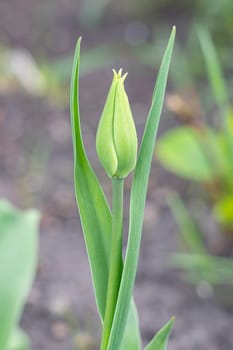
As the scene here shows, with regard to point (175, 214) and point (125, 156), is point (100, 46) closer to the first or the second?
point (175, 214)

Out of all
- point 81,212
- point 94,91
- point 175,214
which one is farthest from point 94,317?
point 94,91

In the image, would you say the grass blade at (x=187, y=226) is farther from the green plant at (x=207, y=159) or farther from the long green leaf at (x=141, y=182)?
the long green leaf at (x=141, y=182)

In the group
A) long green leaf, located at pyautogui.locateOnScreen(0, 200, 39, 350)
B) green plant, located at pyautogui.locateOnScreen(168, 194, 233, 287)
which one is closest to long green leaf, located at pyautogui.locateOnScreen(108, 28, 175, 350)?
long green leaf, located at pyautogui.locateOnScreen(0, 200, 39, 350)

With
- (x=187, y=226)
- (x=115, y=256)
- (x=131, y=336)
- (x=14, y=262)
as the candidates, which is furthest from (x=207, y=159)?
(x=115, y=256)

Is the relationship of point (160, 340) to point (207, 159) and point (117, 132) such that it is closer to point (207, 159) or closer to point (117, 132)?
point (117, 132)


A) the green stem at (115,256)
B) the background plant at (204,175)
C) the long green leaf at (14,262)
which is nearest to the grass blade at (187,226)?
the background plant at (204,175)

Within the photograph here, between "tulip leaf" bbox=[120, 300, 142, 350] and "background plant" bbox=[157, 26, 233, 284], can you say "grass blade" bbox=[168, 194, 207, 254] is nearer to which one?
"background plant" bbox=[157, 26, 233, 284]
